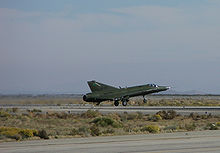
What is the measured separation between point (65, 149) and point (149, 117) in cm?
2973

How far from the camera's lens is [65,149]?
1795 centimetres

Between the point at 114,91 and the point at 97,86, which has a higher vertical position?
the point at 97,86

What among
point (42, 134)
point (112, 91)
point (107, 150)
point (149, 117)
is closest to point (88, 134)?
point (42, 134)

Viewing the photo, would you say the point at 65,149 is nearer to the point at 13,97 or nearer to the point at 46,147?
the point at 46,147

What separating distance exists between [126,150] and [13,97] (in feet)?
115

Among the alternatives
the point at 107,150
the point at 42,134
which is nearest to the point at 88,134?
the point at 42,134

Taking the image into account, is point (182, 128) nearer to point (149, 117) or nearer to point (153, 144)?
point (153, 144)

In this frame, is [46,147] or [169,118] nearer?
[46,147]

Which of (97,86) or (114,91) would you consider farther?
(97,86)

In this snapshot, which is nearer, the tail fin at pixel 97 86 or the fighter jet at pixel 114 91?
the fighter jet at pixel 114 91

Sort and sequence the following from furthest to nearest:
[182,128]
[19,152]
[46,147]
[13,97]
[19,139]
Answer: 1. [13,97]
2. [182,128]
3. [19,139]
4. [46,147]
5. [19,152]

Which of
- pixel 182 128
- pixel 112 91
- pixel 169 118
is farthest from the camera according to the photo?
pixel 112 91

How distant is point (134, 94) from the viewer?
222 ft

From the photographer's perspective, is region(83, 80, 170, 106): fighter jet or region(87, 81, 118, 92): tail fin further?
region(87, 81, 118, 92): tail fin
